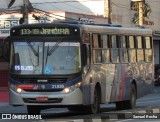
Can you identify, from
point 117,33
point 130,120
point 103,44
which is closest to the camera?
point 130,120

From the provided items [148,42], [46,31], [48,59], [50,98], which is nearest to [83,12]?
[148,42]

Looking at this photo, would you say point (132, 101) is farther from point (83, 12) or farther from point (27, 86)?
point (83, 12)

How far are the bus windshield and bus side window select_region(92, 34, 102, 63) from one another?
145cm

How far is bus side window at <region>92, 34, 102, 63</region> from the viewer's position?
20.8 meters

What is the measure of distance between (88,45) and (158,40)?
154 ft

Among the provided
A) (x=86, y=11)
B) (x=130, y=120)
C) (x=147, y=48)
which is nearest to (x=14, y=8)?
(x=86, y=11)

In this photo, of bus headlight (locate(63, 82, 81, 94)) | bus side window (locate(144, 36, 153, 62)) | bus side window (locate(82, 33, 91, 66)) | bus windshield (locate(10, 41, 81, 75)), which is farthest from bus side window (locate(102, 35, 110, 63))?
→ bus side window (locate(144, 36, 153, 62))

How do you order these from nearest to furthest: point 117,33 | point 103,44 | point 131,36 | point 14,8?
point 103,44, point 117,33, point 131,36, point 14,8

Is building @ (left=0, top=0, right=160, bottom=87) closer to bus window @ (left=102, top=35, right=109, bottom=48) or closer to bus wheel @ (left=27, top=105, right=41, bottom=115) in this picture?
bus window @ (left=102, top=35, right=109, bottom=48)

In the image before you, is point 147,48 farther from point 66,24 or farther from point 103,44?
point 66,24

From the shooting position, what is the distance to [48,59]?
63.6 ft

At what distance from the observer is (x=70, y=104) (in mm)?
19156

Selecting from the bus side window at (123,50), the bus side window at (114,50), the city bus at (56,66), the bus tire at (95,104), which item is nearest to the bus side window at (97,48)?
the city bus at (56,66)

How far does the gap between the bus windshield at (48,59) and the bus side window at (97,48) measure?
145cm
